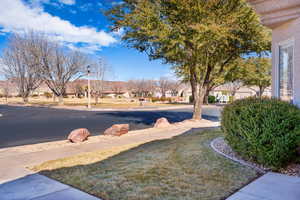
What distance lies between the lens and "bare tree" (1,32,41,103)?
32062 mm

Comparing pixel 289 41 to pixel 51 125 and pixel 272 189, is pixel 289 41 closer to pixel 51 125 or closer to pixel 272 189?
pixel 272 189

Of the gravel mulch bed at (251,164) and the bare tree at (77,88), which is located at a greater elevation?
the bare tree at (77,88)

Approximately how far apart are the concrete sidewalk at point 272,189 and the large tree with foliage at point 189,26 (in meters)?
6.64

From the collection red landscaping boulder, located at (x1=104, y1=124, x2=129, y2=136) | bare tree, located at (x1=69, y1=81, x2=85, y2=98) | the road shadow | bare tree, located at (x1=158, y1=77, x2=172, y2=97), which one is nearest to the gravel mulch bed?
red landscaping boulder, located at (x1=104, y1=124, x2=129, y2=136)

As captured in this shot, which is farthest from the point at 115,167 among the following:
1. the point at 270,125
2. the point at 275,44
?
the point at 275,44

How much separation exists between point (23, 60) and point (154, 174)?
38854mm

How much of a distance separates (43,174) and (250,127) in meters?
4.23

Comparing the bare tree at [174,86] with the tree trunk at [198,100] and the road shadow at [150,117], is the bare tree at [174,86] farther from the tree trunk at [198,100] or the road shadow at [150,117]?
the tree trunk at [198,100]

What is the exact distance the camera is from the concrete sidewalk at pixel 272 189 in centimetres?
310

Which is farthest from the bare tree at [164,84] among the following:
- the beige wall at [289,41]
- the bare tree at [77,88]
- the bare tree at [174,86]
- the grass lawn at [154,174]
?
the grass lawn at [154,174]

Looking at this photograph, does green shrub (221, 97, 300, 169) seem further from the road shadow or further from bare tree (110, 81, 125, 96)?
bare tree (110, 81, 125, 96)

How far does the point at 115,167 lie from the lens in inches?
181

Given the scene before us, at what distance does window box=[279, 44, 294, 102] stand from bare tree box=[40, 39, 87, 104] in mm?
31192

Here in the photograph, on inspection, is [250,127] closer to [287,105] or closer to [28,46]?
[287,105]
